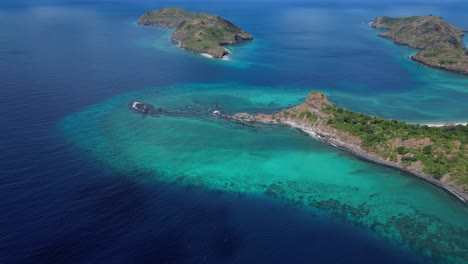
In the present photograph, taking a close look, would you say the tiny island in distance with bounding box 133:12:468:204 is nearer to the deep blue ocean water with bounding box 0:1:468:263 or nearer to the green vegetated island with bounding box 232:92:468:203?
the green vegetated island with bounding box 232:92:468:203

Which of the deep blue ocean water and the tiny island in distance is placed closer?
the deep blue ocean water

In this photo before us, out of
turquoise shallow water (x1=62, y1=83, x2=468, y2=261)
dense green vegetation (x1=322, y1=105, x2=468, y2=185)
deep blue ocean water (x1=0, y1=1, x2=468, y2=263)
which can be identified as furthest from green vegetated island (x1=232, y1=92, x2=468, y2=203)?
deep blue ocean water (x1=0, y1=1, x2=468, y2=263)

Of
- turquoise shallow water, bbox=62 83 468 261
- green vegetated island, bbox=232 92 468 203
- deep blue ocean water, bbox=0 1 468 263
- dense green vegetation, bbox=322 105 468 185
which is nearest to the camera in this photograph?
deep blue ocean water, bbox=0 1 468 263

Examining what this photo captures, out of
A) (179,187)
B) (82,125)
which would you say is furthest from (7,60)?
(179,187)

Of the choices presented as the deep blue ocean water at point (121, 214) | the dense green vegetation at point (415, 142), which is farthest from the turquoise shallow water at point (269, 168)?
the dense green vegetation at point (415, 142)

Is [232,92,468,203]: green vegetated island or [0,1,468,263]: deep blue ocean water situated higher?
[232,92,468,203]: green vegetated island

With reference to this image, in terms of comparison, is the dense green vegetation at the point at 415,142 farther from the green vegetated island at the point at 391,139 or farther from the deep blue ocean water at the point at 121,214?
the deep blue ocean water at the point at 121,214

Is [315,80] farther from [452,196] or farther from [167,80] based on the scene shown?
[452,196]

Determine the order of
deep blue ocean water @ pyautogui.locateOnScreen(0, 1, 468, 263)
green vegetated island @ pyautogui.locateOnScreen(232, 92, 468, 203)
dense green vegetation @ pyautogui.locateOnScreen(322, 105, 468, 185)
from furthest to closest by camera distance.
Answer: dense green vegetation @ pyautogui.locateOnScreen(322, 105, 468, 185)
green vegetated island @ pyautogui.locateOnScreen(232, 92, 468, 203)
deep blue ocean water @ pyautogui.locateOnScreen(0, 1, 468, 263)
